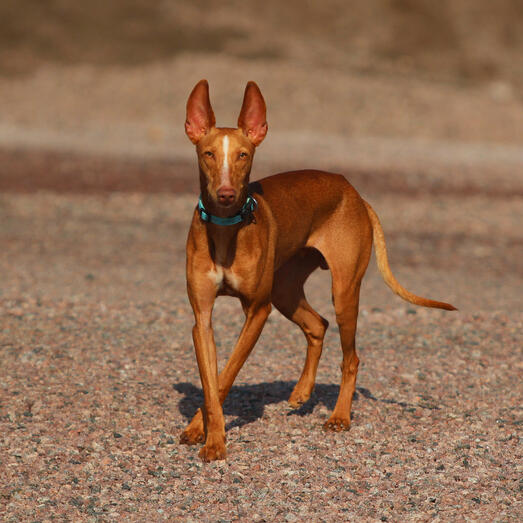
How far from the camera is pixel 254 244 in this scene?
7.29 meters

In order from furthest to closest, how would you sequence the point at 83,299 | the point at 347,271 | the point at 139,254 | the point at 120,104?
the point at 120,104 < the point at 139,254 < the point at 83,299 < the point at 347,271

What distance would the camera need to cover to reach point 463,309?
540 inches

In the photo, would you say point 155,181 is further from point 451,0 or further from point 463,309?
point 451,0

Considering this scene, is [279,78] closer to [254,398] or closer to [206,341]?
[254,398]

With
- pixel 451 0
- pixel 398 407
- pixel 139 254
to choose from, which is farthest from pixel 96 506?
pixel 451 0

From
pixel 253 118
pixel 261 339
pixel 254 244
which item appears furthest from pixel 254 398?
pixel 253 118

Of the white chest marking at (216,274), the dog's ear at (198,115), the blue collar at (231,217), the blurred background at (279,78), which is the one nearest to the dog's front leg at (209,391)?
the white chest marking at (216,274)

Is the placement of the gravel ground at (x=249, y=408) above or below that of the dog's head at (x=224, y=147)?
below

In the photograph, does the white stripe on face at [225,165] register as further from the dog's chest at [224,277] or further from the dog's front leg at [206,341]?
the dog's chest at [224,277]

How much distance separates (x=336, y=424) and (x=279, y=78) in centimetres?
4383

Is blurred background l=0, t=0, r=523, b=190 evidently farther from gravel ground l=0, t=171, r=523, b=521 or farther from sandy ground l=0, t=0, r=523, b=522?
gravel ground l=0, t=171, r=523, b=521

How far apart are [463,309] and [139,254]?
6.84 m

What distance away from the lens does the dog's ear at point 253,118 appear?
23.7 feet

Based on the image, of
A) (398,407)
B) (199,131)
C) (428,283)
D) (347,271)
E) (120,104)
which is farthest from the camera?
(120,104)
